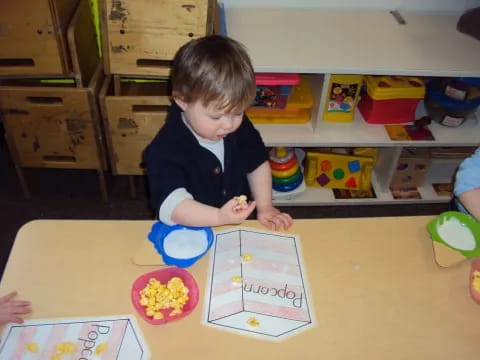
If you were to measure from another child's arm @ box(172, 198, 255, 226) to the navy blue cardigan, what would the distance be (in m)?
0.05

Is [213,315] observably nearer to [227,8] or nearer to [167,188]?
[167,188]

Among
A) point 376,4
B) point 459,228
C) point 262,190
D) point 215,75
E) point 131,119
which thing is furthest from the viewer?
point 376,4

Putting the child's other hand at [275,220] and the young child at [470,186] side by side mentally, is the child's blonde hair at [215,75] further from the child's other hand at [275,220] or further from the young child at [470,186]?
the young child at [470,186]

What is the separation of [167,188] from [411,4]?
1553 millimetres

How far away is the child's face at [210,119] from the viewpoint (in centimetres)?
92

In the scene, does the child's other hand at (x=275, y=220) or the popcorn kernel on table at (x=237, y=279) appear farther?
the child's other hand at (x=275, y=220)

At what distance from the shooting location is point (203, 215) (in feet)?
3.11

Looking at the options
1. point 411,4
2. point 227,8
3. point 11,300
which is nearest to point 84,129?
point 227,8

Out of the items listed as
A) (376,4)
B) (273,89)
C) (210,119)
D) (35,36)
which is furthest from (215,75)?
(376,4)

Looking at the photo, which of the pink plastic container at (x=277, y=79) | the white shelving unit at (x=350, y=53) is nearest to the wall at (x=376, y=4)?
the white shelving unit at (x=350, y=53)

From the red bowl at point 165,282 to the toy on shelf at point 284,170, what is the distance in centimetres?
108

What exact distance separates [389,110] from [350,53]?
344mm

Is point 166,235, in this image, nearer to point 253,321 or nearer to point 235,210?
point 235,210

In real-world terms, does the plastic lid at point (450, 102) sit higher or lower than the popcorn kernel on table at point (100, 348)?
lower
